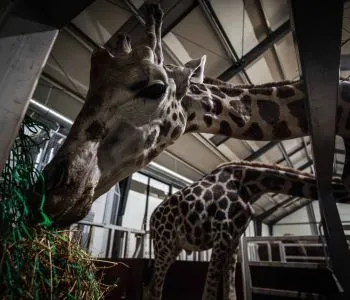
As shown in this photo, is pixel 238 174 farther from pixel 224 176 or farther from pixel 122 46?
pixel 122 46

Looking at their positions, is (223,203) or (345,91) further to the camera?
(223,203)

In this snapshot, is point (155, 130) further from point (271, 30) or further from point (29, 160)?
point (271, 30)

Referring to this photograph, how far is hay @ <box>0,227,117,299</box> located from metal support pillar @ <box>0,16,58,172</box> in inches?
6.5

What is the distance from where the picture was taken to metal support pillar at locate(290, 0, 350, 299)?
387 mm

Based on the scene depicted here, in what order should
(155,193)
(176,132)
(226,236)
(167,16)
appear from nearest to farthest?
(176,132) → (226,236) → (167,16) → (155,193)

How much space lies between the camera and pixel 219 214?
198cm

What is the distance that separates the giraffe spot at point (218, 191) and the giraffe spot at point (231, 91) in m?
1.17

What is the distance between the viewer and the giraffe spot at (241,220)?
77.4 inches

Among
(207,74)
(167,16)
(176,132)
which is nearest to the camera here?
(176,132)

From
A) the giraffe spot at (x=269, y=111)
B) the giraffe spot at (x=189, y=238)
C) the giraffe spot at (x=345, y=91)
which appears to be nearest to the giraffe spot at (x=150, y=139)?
the giraffe spot at (x=269, y=111)

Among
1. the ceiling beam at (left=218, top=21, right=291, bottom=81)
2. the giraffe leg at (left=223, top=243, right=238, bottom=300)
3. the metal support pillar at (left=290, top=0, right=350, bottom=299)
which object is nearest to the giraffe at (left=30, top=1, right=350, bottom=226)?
the metal support pillar at (left=290, top=0, right=350, bottom=299)

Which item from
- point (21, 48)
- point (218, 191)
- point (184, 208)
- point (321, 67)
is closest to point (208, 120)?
point (321, 67)

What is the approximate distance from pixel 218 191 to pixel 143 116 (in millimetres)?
1543

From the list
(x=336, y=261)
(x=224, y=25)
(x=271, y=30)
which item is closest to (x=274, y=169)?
(x=336, y=261)
